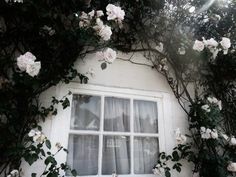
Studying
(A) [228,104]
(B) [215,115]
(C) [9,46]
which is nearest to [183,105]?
(B) [215,115]

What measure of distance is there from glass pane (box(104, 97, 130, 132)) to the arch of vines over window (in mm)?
383

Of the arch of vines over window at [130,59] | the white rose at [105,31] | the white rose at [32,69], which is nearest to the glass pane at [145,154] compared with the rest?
the arch of vines over window at [130,59]

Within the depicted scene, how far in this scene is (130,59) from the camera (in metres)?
2.78

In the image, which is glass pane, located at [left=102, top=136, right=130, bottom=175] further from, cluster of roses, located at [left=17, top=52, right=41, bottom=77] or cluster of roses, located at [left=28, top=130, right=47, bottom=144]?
cluster of roses, located at [left=17, top=52, right=41, bottom=77]

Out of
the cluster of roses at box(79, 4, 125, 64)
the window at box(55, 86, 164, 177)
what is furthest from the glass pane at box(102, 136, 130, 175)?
the cluster of roses at box(79, 4, 125, 64)

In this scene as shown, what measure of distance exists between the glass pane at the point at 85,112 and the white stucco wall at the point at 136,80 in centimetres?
18

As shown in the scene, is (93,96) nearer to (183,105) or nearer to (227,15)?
(183,105)

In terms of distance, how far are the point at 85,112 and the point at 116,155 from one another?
20.3 inches

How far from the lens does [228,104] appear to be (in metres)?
3.03

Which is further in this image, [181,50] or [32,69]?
[181,50]

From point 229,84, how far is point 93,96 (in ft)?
5.59

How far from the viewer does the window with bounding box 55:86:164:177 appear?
234cm

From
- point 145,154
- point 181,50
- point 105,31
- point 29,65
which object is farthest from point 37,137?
point 181,50

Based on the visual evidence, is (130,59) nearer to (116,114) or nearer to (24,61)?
(116,114)
